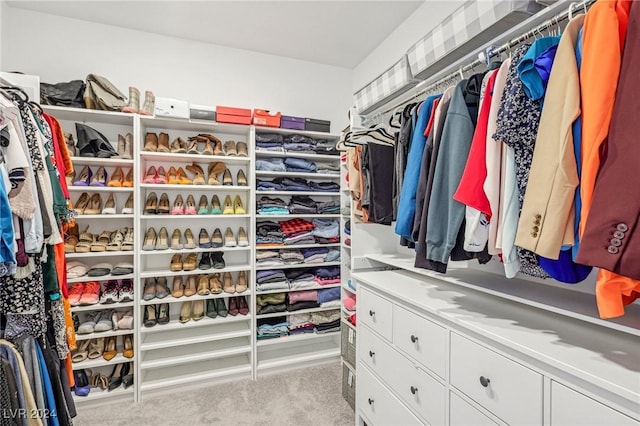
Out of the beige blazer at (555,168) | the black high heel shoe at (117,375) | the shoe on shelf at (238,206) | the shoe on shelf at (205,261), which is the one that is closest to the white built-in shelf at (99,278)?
the shoe on shelf at (205,261)

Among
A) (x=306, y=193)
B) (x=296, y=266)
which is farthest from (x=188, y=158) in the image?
(x=296, y=266)

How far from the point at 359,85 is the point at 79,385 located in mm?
3216

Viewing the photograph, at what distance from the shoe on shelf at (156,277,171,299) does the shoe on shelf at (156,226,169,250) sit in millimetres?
291

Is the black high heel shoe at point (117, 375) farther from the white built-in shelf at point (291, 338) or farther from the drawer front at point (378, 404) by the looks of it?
the drawer front at point (378, 404)

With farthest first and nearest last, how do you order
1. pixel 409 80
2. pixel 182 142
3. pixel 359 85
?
pixel 359 85 → pixel 182 142 → pixel 409 80

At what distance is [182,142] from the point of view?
2377 mm

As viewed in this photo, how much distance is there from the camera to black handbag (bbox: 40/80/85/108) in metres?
1.96

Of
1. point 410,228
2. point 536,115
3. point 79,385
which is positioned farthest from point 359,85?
point 79,385

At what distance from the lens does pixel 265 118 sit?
240 cm

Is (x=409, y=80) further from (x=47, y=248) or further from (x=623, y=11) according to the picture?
(x=47, y=248)

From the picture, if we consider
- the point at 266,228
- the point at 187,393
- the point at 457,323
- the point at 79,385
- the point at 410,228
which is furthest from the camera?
the point at 266,228

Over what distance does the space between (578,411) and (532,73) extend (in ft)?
2.72

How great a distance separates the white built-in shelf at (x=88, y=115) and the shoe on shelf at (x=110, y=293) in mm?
1172

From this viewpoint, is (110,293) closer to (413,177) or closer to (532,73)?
(413,177)
